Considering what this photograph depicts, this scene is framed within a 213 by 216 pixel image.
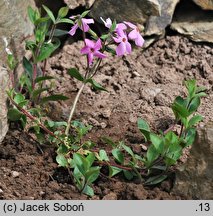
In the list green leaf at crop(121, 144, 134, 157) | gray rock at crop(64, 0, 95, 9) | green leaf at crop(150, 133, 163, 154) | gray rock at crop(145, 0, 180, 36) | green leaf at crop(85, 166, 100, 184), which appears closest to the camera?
green leaf at crop(85, 166, 100, 184)

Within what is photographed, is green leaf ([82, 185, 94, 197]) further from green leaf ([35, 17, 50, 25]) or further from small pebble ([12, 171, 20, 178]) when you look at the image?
green leaf ([35, 17, 50, 25])

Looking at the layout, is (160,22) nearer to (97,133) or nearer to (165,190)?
(97,133)

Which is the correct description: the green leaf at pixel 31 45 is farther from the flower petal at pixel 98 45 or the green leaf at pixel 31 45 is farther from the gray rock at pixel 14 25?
the flower petal at pixel 98 45

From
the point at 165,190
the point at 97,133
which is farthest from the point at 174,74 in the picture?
the point at 165,190

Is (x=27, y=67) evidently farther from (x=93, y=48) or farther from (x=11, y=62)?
(x=93, y=48)

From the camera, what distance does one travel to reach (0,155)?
3.28m

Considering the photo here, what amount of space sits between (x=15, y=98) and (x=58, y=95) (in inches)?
9.8

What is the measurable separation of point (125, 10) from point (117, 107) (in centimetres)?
67

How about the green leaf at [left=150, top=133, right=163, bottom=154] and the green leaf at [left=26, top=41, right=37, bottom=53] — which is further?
the green leaf at [left=26, top=41, right=37, bottom=53]

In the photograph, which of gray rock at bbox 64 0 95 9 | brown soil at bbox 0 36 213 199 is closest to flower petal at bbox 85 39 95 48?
brown soil at bbox 0 36 213 199

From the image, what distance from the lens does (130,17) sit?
4020 mm

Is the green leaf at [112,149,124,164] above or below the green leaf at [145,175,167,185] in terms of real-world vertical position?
above

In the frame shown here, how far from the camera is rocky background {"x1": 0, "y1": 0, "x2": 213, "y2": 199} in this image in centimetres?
344

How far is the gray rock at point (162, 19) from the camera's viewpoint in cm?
408
